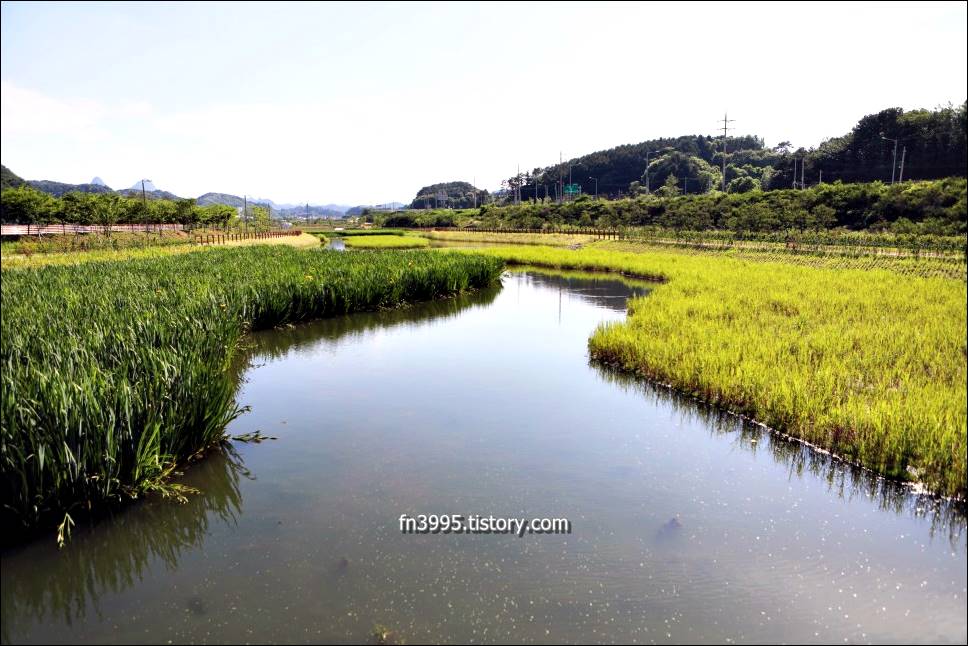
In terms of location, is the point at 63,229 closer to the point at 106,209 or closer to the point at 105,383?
the point at 106,209

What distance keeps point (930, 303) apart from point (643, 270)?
50.6ft

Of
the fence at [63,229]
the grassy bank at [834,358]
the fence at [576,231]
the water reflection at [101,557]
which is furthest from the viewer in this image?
the fence at [576,231]

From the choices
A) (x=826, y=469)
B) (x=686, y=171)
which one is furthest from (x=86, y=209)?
(x=686, y=171)

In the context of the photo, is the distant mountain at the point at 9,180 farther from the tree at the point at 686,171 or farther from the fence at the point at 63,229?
the tree at the point at 686,171

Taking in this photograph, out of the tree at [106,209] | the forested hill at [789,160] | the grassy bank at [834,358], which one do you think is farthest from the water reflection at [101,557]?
the tree at [106,209]

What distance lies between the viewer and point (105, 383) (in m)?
5.72

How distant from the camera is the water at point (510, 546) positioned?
4219 millimetres

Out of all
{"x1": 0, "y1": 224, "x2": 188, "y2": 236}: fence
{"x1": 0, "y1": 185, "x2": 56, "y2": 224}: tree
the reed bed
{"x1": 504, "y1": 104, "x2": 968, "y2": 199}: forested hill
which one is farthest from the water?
{"x1": 0, "y1": 185, "x2": 56, "y2": 224}: tree

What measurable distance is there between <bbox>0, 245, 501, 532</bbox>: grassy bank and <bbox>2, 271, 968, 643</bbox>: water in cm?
42

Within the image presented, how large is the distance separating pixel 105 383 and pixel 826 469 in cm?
792

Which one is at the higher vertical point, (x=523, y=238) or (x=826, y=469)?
(x=523, y=238)

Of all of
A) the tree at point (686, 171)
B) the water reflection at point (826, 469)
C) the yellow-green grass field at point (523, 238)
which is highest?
the tree at point (686, 171)

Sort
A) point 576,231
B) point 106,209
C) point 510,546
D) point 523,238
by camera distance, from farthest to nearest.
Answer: point 576,231 → point 523,238 → point 106,209 → point 510,546

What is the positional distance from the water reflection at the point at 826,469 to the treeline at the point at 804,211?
23208 millimetres
